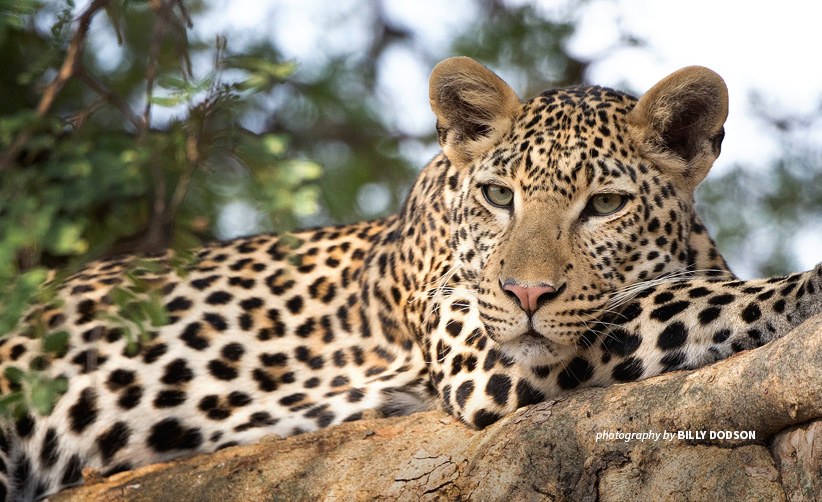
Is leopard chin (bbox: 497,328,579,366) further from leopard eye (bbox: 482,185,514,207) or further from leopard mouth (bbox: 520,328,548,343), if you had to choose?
leopard eye (bbox: 482,185,514,207)

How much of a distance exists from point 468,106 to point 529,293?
68.3 inches

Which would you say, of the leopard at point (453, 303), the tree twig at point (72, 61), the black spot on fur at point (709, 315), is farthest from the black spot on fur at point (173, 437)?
the black spot on fur at point (709, 315)

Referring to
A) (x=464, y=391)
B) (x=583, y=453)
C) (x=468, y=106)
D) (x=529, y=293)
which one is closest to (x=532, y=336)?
(x=529, y=293)

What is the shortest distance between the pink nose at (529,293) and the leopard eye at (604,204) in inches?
29.0

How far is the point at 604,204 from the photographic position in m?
5.39

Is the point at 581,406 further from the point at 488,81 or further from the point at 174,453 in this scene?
the point at 174,453

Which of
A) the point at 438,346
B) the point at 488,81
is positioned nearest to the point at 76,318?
the point at 438,346

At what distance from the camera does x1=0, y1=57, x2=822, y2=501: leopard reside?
4957 millimetres

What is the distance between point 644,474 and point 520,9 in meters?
10.0

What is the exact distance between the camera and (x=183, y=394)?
22.5 feet

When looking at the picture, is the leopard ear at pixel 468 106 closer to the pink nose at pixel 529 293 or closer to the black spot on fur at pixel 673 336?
the pink nose at pixel 529 293

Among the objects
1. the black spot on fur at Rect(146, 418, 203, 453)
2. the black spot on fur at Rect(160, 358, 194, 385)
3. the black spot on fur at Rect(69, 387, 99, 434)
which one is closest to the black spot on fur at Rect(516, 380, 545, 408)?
the black spot on fur at Rect(146, 418, 203, 453)

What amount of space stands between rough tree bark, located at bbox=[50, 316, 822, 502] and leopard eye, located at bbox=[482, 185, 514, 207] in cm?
126

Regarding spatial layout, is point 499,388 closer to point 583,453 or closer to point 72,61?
point 583,453
